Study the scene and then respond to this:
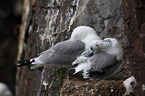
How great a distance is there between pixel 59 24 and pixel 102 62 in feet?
2.41

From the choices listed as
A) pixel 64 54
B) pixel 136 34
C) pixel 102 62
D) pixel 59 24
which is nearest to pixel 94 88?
pixel 102 62

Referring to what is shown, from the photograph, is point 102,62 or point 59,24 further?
point 59,24

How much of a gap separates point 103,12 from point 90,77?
611mm

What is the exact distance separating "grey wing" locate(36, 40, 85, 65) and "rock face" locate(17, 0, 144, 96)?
1.24ft

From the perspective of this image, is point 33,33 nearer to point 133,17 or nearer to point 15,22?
point 133,17

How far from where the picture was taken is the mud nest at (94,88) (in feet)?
3.59

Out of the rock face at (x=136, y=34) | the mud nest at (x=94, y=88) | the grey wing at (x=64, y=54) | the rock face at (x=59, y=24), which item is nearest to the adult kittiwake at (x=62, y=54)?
the grey wing at (x=64, y=54)

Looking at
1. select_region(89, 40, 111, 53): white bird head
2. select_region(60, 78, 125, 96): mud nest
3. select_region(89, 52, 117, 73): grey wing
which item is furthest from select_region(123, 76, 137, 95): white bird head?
select_region(89, 40, 111, 53): white bird head

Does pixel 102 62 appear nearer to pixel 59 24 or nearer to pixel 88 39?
pixel 88 39

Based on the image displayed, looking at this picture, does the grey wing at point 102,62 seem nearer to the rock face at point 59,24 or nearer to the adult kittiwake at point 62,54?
the adult kittiwake at point 62,54

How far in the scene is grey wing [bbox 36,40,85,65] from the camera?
1.17 m

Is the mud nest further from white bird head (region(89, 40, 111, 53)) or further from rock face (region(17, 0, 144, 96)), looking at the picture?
rock face (region(17, 0, 144, 96))

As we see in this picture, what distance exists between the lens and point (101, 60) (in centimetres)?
113

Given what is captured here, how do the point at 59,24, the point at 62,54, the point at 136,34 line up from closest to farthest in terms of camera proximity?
the point at 136,34, the point at 62,54, the point at 59,24
